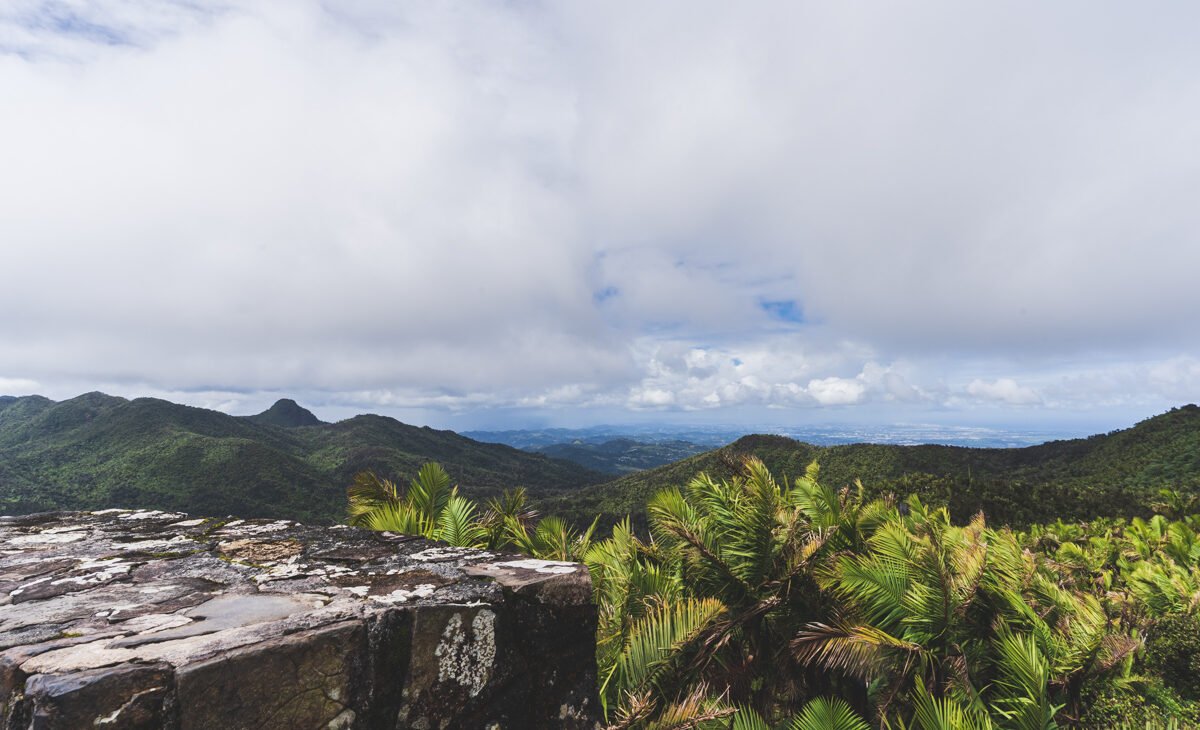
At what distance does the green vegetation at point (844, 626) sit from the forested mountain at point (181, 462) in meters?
51.6

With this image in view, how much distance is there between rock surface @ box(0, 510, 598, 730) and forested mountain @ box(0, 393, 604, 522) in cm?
5420

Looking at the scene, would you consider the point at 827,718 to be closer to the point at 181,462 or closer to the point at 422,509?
the point at 422,509

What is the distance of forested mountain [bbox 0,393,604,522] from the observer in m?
84.2

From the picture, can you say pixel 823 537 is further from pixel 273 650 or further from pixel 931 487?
pixel 931 487

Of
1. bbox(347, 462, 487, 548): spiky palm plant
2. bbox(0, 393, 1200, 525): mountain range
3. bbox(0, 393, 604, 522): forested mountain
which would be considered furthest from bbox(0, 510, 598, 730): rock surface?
bbox(0, 393, 604, 522): forested mountain

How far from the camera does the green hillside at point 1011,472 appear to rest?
29500 millimetres

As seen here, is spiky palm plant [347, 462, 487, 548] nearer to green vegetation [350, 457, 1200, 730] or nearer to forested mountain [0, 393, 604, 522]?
green vegetation [350, 457, 1200, 730]

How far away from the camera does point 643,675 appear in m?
4.22

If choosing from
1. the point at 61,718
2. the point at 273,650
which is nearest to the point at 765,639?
the point at 273,650

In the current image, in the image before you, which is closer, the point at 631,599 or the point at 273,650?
the point at 273,650

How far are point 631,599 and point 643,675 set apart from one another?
1.69m

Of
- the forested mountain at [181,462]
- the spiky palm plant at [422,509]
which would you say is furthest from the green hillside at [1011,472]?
the forested mountain at [181,462]

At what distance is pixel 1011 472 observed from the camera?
2299 inches

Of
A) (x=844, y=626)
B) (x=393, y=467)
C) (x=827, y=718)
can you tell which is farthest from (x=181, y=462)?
(x=827, y=718)
